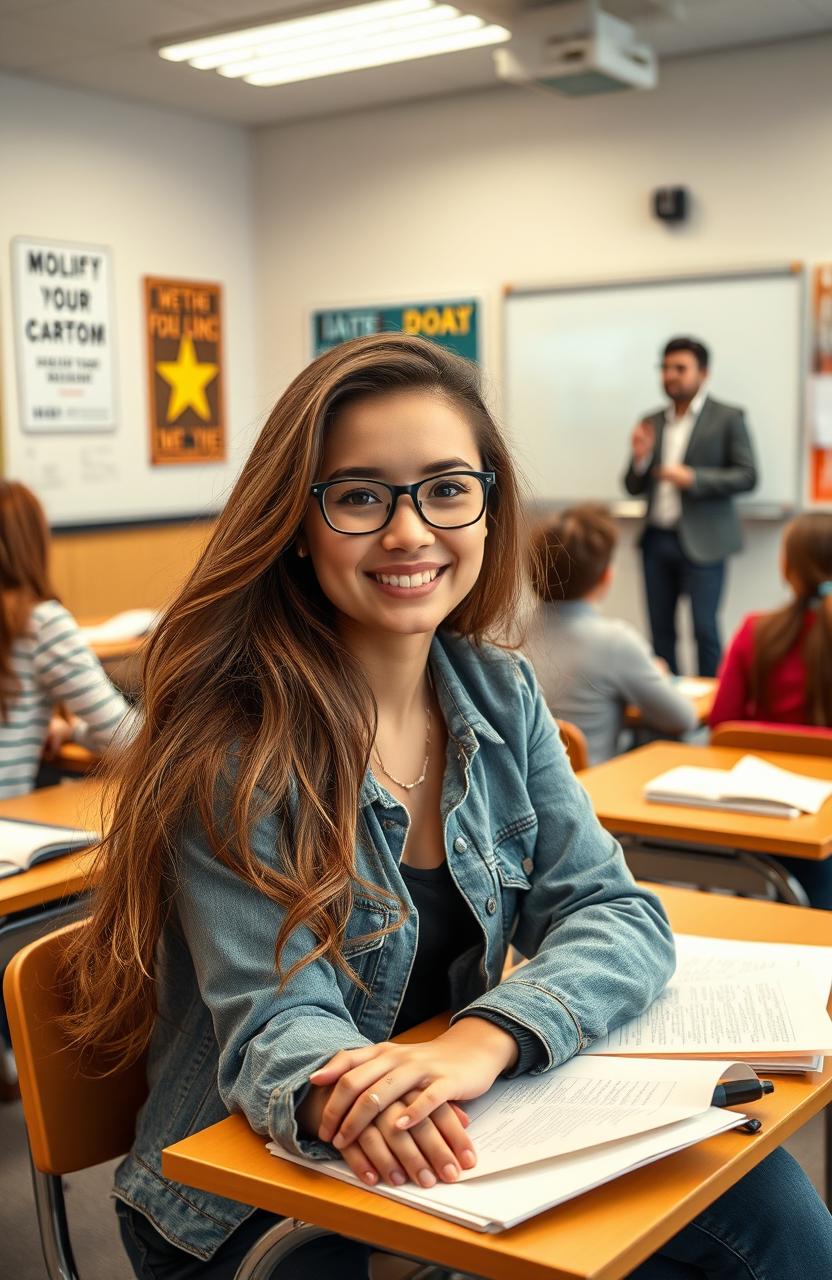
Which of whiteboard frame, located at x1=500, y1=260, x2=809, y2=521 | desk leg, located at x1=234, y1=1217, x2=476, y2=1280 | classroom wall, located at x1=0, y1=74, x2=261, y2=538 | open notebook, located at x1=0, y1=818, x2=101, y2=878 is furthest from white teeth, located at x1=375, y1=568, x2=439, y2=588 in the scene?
whiteboard frame, located at x1=500, y1=260, x2=809, y2=521

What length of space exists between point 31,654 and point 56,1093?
62.1 inches

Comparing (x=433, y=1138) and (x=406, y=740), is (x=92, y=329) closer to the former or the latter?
(x=406, y=740)

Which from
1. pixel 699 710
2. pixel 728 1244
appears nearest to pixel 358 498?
pixel 728 1244

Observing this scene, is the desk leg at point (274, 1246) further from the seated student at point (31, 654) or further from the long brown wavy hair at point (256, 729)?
the seated student at point (31, 654)

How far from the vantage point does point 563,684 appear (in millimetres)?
3291

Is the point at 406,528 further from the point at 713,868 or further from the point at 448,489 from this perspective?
the point at 713,868

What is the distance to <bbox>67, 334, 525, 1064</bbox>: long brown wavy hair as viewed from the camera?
1.29 meters

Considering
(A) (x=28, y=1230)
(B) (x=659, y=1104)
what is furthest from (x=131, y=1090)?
(A) (x=28, y=1230)

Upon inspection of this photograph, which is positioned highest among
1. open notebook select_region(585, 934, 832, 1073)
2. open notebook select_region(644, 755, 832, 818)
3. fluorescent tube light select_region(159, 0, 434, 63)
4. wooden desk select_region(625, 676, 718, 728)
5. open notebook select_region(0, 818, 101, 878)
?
fluorescent tube light select_region(159, 0, 434, 63)

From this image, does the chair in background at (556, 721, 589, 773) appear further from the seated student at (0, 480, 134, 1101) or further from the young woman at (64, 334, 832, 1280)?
the young woman at (64, 334, 832, 1280)

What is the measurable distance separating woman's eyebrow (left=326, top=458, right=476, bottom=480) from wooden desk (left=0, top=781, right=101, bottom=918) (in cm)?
55

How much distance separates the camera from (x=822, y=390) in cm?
607

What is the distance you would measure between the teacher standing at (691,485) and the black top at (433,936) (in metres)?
4.83

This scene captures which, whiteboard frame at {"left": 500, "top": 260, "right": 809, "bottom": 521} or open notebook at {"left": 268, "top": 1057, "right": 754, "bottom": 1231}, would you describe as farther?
whiteboard frame at {"left": 500, "top": 260, "right": 809, "bottom": 521}
